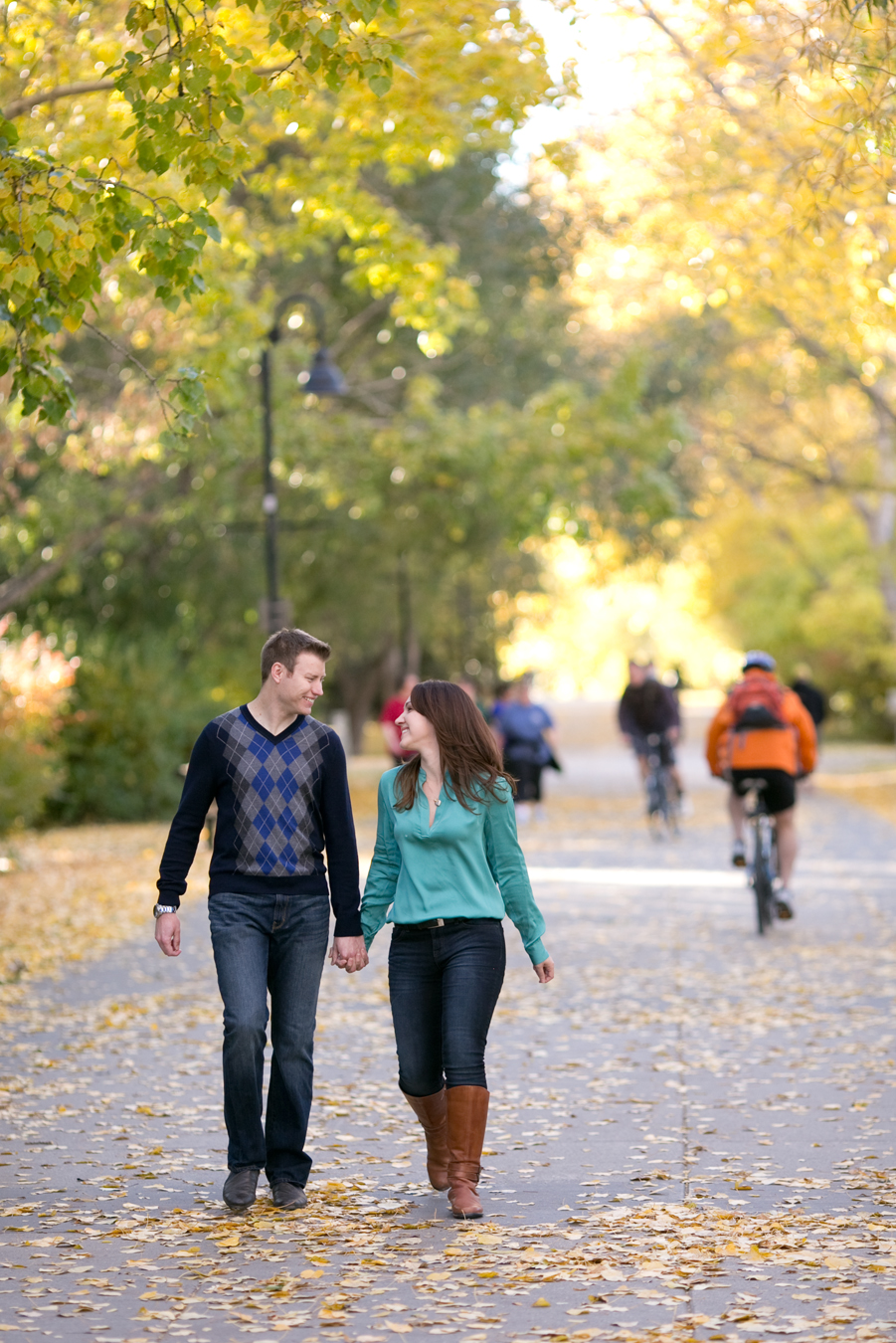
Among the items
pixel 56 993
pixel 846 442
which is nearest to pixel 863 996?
pixel 56 993

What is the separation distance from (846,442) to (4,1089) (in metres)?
33.1

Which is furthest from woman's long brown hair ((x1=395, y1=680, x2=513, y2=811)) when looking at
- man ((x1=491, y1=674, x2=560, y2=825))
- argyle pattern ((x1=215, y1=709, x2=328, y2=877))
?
man ((x1=491, y1=674, x2=560, y2=825))

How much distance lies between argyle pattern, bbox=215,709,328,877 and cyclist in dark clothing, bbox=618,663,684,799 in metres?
14.5

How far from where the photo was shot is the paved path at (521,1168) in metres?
4.94

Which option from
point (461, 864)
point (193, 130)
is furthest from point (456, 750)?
point (193, 130)

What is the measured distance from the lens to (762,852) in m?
12.6

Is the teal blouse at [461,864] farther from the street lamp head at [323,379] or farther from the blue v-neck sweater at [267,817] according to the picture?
the street lamp head at [323,379]

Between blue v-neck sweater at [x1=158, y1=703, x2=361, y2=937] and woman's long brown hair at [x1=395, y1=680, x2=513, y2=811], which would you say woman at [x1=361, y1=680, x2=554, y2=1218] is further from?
blue v-neck sweater at [x1=158, y1=703, x2=361, y2=937]

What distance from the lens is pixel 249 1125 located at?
603 cm

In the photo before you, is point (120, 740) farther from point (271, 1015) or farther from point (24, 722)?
point (271, 1015)

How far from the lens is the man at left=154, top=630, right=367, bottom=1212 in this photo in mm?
5992

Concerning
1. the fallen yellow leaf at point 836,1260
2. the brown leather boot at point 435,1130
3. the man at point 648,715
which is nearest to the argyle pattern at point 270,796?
the brown leather boot at point 435,1130

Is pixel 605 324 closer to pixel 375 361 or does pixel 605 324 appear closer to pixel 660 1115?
pixel 375 361

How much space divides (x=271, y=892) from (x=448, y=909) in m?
0.59
